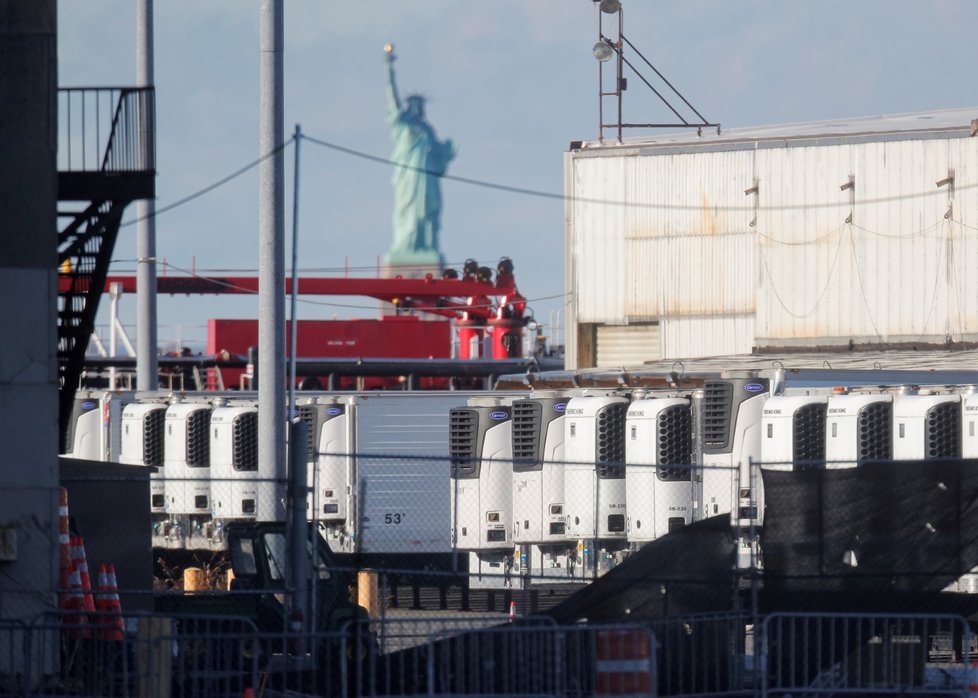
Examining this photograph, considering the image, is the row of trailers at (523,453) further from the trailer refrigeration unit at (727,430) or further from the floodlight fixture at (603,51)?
the floodlight fixture at (603,51)

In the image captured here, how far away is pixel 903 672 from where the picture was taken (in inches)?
514

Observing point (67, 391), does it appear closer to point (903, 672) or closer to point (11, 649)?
point (11, 649)

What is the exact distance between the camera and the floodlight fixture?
4209 cm

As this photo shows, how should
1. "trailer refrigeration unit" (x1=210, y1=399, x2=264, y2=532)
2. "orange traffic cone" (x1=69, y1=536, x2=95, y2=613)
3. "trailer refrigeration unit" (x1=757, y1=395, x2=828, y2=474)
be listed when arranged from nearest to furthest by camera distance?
"orange traffic cone" (x1=69, y1=536, x2=95, y2=613), "trailer refrigeration unit" (x1=757, y1=395, x2=828, y2=474), "trailer refrigeration unit" (x1=210, y1=399, x2=264, y2=532)

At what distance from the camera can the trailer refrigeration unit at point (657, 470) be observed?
21.5 meters

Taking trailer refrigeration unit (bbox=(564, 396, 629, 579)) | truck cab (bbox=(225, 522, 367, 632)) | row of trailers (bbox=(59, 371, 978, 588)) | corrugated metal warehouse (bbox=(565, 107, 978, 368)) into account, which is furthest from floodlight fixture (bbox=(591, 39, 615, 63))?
truck cab (bbox=(225, 522, 367, 632))

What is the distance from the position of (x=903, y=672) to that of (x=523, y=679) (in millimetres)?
3172

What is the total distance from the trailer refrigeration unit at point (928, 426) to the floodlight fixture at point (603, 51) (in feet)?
77.9

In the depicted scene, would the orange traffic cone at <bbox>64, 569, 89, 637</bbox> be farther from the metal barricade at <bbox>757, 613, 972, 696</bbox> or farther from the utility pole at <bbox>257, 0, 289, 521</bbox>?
the metal barricade at <bbox>757, 613, 972, 696</bbox>

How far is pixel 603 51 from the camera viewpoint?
42.2 m

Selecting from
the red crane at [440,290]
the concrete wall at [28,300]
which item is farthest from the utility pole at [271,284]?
the red crane at [440,290]

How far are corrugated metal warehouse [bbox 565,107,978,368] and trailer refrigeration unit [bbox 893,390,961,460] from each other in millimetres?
15210

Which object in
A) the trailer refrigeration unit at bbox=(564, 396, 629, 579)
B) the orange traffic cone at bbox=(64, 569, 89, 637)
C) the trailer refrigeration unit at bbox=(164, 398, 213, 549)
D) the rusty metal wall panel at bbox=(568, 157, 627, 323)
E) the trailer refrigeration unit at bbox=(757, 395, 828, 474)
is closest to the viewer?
the orange traffic cone at bbox=(64, 569, 89, 637)

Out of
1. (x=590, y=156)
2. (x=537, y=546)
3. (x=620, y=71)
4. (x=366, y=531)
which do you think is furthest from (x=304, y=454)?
(x=620, y=71)
